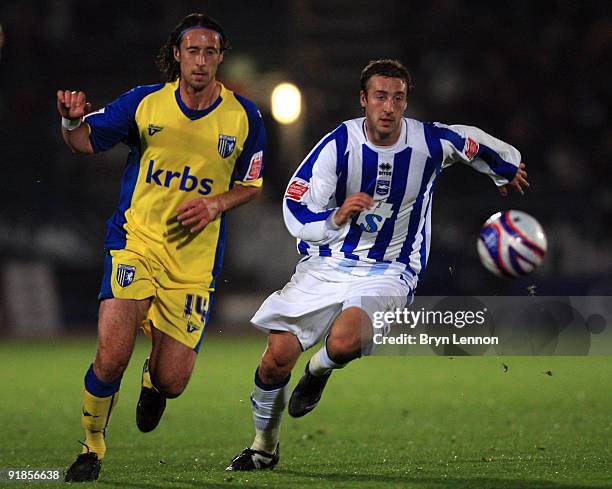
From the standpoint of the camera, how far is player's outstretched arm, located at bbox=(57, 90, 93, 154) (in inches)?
220

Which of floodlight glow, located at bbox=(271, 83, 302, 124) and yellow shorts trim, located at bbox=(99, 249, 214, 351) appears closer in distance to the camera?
yellow shorts trim, located at bbox=(99, 249, 214, 351)

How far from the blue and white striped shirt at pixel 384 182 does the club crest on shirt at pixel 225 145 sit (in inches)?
16.5

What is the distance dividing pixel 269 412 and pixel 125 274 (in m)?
1.13

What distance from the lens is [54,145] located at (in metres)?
19.2

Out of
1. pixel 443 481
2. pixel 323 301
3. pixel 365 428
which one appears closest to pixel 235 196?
pixel 323 301

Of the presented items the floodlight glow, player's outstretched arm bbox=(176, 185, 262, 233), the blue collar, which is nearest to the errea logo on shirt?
player's outstretched arm bbox=(176, 185, 262, 233)

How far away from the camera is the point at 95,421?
18.5 ft

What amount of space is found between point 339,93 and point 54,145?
5.31 metres

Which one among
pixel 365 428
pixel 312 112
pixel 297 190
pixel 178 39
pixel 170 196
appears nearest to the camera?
pixel 170 196

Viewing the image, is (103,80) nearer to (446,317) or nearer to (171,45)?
(446,317)

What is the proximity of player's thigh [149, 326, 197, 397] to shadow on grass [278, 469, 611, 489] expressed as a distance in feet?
2.75

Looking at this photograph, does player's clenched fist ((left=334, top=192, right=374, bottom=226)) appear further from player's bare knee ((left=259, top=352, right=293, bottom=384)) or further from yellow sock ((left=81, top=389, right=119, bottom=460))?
yellow sock ((left=81, top=389, right=119, bottom=460))

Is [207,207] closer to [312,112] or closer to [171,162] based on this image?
[171,162]

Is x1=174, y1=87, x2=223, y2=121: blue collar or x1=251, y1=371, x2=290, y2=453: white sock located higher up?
x1=174, y1=87, x2=223, y2=121: blue collar
